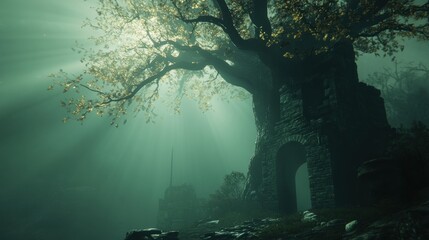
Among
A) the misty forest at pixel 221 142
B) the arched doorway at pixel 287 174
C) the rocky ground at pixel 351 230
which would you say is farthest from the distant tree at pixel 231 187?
the rocky ground at pixel 351 230

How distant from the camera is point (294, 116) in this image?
13508 mm

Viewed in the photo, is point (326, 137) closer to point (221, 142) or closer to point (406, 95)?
point (406, 95)

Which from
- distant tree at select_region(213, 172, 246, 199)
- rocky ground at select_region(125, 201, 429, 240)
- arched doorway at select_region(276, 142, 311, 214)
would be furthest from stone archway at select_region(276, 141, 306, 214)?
distant tree at select_region(213, 172, 246, 199)

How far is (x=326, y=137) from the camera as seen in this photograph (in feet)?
38.2

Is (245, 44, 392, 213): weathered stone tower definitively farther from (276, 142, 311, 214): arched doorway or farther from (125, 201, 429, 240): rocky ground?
(125, 201, 429, 240): rocky ground

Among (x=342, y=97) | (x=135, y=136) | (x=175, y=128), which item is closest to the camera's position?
(x=342, y=97)

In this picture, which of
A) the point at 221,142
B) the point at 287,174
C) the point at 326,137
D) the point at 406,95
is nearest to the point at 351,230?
the point at 326,137

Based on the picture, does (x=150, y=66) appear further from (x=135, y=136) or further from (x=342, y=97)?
(x=135, y=136)

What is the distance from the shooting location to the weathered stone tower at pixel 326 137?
11.4m

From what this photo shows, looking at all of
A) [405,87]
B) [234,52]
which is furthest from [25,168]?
[405,87]

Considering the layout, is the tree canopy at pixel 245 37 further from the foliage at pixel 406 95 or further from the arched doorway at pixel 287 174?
the foliage at pixel 406 95

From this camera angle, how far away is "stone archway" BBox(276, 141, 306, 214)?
46.0ft

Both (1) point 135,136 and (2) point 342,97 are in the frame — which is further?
(1) point 135,136

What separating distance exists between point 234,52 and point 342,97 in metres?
9.55
